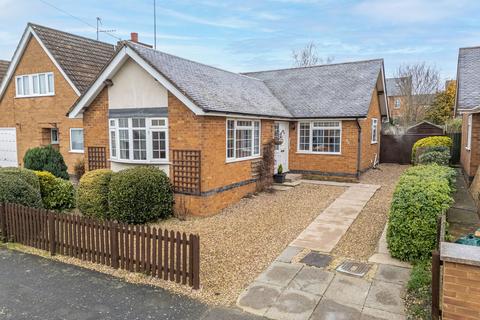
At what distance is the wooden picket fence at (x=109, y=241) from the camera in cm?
583

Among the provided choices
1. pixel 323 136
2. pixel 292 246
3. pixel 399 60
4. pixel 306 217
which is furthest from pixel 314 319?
pixel 399 60

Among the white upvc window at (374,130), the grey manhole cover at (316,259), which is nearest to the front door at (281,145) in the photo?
the white upvc window at (374,130)

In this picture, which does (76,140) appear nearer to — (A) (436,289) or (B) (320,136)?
(B) (320,136)

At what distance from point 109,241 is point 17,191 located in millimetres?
4163

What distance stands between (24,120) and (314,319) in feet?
68.8

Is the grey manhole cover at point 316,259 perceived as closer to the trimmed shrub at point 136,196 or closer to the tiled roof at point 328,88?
the trimmed shrub at point 136,196

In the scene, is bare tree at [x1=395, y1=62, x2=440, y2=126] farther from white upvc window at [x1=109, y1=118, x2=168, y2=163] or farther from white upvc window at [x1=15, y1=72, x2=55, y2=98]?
white upvc window at [x1=15, y1=72, x2=55, y2=98]

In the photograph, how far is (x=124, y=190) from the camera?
948cm

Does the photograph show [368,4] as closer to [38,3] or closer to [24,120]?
[38,3]

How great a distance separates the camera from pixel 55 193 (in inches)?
439

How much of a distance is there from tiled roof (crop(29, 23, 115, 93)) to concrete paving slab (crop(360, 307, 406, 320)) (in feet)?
53.7

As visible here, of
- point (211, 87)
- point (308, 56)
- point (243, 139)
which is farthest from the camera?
point (308, 56)

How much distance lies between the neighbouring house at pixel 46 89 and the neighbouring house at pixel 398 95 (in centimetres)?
3706

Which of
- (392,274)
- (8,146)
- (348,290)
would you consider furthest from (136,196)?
(8,146)
